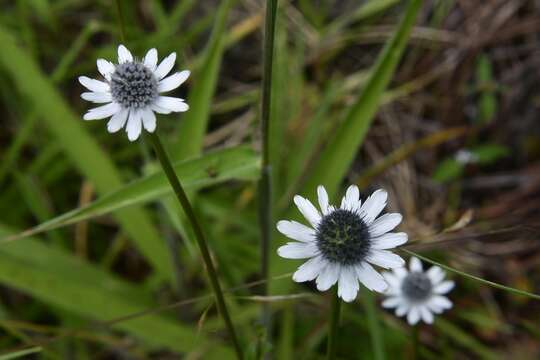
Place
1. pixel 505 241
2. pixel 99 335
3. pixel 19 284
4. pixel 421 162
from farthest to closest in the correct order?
1. pixel 421 162
2. pixel 505 241
3. pixel 99 335
4. pixel 19 284

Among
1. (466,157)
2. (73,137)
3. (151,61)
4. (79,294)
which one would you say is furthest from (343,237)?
(466,157)

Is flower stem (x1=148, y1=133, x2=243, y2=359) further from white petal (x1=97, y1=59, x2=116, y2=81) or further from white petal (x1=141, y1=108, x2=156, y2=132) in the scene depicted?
white petal (x1=97, y1=59, x2=116, y2=81)

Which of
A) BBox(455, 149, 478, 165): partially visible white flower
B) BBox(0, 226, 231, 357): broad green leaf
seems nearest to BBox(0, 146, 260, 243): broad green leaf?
BBox(0, 226, 231, 357): broad green leaf

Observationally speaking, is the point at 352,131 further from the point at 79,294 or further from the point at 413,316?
the point at 79,294

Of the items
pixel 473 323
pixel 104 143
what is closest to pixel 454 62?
pixel 473 323

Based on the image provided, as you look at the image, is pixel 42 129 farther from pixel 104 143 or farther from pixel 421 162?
pixel 421 162

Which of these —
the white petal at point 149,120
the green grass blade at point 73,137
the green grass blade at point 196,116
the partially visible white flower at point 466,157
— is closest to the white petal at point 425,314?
the green grass blade at point 196,116

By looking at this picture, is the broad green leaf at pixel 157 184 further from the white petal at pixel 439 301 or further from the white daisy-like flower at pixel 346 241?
the white petal at pixel 439 301
